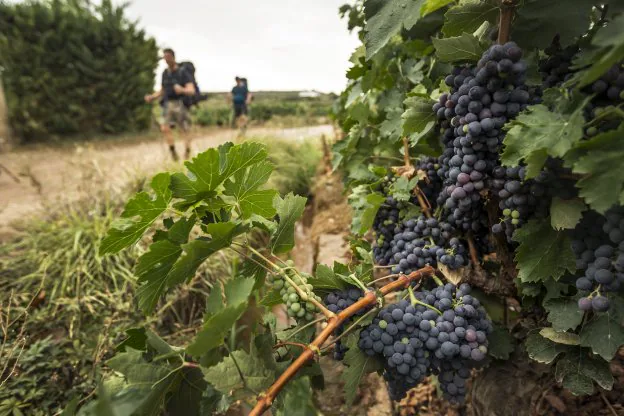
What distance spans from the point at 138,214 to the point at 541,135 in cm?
81

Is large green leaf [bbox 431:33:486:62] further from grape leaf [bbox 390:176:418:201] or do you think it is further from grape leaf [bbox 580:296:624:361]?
grape leaf [bbox 580:296:624:361]

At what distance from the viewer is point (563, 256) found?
2.74 ft

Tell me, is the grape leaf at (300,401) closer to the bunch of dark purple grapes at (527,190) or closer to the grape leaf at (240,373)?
the grape leaf at (240,373)

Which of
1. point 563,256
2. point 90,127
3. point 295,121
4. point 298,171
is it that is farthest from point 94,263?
point 90,127

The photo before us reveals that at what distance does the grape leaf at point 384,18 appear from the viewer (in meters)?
0.86

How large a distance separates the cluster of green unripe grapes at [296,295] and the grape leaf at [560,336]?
0.55 metres

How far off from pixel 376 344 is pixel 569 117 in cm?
60

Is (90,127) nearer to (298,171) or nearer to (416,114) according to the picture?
(298,171)

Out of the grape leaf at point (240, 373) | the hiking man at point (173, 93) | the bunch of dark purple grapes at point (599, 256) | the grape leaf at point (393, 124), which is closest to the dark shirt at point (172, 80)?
the hiking man at point (173, 93)

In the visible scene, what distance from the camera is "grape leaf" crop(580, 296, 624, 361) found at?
0.77m

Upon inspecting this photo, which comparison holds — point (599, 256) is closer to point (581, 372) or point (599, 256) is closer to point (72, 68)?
point (581, 372)

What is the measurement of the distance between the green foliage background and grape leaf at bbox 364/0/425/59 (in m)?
10.1

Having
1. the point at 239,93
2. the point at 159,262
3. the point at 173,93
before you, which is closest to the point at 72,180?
the point at 173,93

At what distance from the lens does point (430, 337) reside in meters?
0.92
